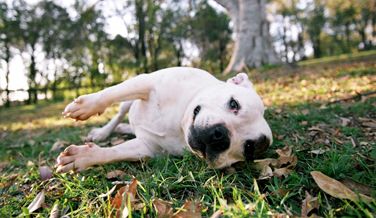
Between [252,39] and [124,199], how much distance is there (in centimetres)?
922

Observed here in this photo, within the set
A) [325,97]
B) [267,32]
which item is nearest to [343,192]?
[325,97]

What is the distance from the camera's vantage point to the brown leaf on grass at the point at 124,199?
165 cm

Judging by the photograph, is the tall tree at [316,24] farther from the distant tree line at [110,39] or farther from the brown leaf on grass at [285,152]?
the brown leaf on grass at [285,152]

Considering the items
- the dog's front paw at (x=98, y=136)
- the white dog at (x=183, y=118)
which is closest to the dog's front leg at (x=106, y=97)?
the white dog at (x=183, y=118)

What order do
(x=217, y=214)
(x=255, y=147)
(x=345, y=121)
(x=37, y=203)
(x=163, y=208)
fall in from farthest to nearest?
(x=345, y=121)
(x=255, y=147)
(x=37, y=203)
(x=163, y=208)
(x=217, y=214)

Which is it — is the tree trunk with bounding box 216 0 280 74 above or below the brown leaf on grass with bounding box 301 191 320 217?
above

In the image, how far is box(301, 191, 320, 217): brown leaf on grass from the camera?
1624mm

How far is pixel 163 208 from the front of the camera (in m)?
1.69

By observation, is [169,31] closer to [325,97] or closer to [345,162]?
[325,97]

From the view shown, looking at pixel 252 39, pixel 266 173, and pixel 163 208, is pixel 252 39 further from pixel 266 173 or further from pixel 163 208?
pixel 163 208

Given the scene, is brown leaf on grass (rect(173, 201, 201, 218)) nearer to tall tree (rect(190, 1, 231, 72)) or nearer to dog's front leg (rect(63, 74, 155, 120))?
→ dog's front leg (rect(63, 74, 155, 120))

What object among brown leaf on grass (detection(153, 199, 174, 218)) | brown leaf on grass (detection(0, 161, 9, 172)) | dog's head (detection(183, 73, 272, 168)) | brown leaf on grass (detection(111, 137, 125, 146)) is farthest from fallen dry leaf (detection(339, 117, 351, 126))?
brown leaf on grass (detection(0, 161, 9, 172))

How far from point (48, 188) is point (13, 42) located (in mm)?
27742

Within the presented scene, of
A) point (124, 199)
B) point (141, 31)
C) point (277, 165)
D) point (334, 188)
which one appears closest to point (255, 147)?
point (277, 165)
